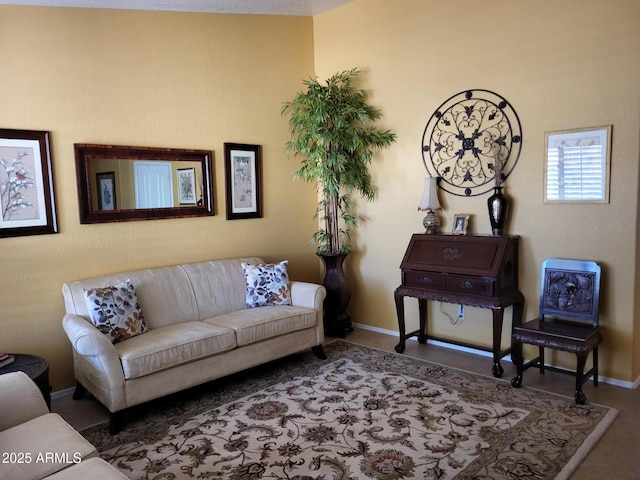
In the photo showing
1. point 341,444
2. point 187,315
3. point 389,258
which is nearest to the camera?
point 341,444

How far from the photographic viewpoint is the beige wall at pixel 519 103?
10.5 ft

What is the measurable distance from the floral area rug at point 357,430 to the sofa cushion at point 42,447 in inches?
25.2

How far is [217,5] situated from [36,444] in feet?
11.6

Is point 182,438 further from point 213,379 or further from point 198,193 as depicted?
point 198,193

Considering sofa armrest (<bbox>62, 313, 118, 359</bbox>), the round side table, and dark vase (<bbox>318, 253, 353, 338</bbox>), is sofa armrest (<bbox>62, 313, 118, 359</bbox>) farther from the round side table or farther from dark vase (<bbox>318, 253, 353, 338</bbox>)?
dark vase (<bbox>318, 253, 353, 338</bbox>)

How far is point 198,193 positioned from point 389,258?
1889 mm

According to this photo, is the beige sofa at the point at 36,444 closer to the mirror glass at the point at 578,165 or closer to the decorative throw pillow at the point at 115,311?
the decorative throw pillow at the point at 115,311

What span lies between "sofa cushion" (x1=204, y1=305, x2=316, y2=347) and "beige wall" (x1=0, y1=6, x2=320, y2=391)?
2.66 feet

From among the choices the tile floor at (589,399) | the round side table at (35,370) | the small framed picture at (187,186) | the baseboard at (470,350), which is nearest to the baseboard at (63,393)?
the tile floor at (589,399)

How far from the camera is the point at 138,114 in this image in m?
3.72

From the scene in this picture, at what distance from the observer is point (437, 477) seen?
2.26m

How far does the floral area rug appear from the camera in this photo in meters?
2.36

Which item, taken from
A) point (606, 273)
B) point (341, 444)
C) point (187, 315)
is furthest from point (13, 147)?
point (606, 273)

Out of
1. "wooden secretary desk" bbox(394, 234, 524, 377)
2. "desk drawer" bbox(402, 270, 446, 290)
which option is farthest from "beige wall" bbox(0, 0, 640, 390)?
"desk drawer" bbox(402, 270, 446, 290)
